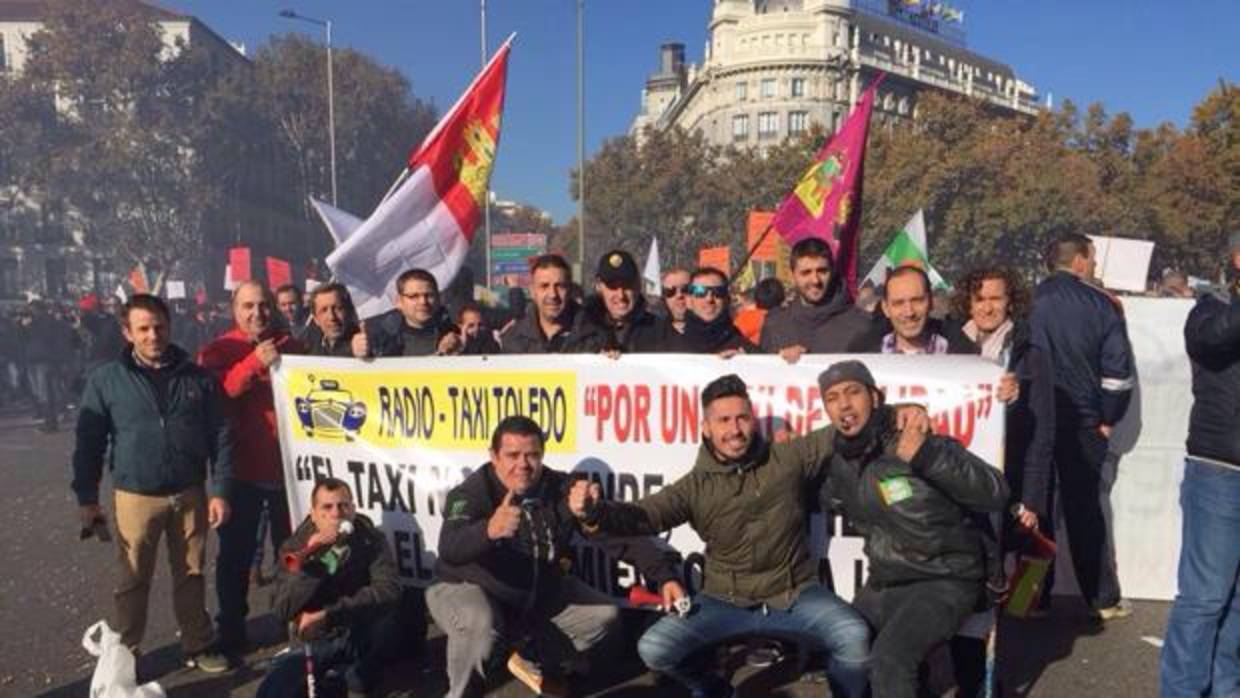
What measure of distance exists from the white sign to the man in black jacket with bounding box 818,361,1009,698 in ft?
21.1

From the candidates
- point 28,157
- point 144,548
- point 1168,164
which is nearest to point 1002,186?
point 1168,164

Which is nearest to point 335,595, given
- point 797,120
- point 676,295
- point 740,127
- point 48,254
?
point 676,295

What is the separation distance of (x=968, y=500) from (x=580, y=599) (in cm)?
191

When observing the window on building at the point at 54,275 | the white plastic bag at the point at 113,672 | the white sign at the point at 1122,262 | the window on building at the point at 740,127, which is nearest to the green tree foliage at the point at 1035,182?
the white sign at the point at 1122,262

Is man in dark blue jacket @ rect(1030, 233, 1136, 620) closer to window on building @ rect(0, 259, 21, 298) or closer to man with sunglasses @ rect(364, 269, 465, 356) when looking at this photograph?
man with sunglasses @ rect(364, 269, 465, 356)

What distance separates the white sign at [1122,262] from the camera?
8.92 metres

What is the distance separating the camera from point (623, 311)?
5.02m

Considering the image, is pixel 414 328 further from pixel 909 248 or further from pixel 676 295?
pixel 909 248

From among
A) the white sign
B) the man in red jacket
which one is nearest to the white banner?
the man in red jacket

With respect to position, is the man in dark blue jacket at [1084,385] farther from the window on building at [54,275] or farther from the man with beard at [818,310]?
the window on building at [54,275]

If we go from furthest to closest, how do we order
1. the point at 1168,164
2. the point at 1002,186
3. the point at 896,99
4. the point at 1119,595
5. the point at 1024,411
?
the point at 896,99
the point at 1002,186
the point at 1168,164
the point at 1119,595
the point at 1024,411

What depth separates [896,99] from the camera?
82688 mm

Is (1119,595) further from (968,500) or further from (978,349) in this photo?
(968,500)

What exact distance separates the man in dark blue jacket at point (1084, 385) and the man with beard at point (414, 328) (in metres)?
3.23
